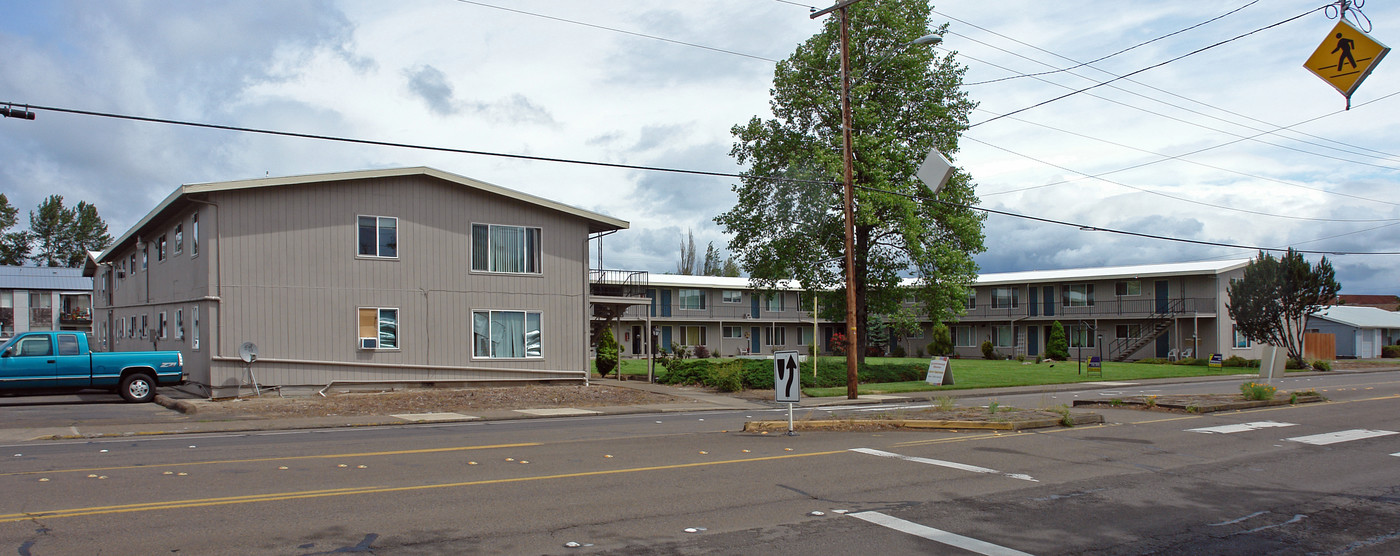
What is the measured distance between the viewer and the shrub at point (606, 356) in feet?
111

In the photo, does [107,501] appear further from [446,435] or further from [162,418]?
[162,418]

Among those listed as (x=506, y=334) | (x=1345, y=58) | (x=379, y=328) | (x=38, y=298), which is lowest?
(x=506, y=334)

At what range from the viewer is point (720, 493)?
934 cm

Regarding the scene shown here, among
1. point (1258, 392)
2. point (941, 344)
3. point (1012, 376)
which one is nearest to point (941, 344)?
point (941, 344)

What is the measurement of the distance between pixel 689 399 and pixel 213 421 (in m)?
11.5

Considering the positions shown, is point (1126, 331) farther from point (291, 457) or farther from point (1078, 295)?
point (291, 457)

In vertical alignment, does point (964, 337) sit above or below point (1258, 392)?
below

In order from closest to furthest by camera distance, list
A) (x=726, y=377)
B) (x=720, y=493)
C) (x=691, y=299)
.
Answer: (x=720, y=493)
(x=726, y=377)
(x=691, y=299)

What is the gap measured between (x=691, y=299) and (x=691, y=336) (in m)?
2.64

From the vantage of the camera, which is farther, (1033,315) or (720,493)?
(1033,315)

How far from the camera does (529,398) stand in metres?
23.2

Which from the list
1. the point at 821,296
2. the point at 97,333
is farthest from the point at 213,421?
the point at 97,333

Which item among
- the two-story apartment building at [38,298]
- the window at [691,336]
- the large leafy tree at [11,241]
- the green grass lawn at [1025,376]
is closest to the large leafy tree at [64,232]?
the large leafy tree at [11,241]

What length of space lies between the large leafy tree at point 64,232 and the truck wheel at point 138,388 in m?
79.2
